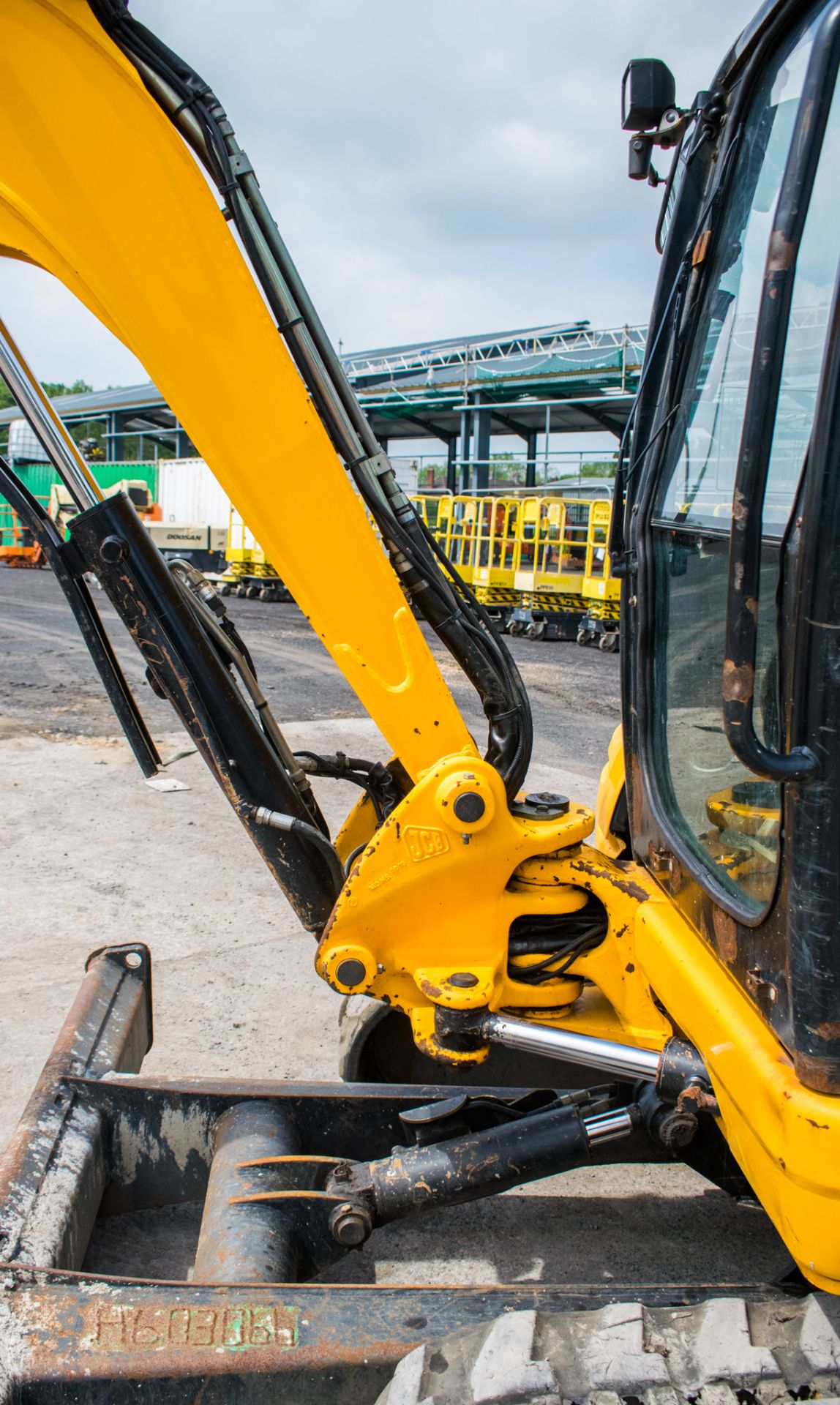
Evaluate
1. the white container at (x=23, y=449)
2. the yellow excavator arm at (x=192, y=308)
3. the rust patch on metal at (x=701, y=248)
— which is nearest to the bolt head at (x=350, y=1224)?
the yellow excavator arm at (x=192, y=308)

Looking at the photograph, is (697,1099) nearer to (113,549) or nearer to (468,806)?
(468,806)

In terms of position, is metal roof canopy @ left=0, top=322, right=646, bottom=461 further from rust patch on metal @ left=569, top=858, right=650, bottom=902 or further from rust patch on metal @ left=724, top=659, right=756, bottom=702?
rust patch on metal @ left=724, top=659, right=756, bottom=702

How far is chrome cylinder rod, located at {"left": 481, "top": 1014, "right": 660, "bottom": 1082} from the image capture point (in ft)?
6.31

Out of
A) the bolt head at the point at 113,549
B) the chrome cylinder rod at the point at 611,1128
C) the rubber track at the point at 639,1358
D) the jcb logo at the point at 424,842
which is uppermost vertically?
the bolt head at the point at 113,549

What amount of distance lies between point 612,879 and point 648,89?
1.69 metres

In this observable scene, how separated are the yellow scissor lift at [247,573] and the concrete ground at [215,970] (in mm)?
10641

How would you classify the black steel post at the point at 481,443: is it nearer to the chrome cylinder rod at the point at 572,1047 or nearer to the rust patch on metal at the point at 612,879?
the rust patch on metal at the point at 612,879

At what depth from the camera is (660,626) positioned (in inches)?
85.2

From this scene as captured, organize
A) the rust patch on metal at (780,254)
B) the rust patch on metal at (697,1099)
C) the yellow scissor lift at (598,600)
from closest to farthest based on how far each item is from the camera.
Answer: the rust patch on metal at (780,254)
the rust patch on metal at (697,1099)
the yellow scissor lift at (598,600)

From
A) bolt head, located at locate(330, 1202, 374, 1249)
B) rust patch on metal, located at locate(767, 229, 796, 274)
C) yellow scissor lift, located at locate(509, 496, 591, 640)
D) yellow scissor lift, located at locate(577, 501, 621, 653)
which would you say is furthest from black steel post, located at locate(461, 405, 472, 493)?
rust patch on metal, located at locate(767, 229, 796, 274)

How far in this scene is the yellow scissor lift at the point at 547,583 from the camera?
15391 mm

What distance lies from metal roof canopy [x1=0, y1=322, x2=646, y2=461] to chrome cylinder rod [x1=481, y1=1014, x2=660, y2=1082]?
20638 mm

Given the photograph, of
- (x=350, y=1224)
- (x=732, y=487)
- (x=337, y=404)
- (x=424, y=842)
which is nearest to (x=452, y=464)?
(x=337, y=404)

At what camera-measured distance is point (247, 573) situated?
64.6ft
